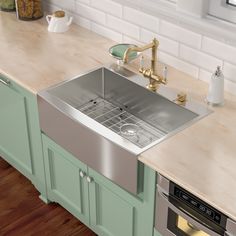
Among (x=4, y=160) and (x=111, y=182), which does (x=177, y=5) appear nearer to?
(x=111, y=182)

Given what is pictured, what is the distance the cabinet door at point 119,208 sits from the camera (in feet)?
8.07

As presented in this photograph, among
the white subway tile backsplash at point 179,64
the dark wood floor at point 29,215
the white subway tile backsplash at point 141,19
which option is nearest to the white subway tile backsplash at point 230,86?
the white subway tile backsplash at point 179,64

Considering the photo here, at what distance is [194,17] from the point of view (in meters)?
2.76

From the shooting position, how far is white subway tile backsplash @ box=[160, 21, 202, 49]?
2785 millimetres

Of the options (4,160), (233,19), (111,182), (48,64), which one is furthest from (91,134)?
(4,160)

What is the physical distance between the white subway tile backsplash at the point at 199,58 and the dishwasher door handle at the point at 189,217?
2.58ft

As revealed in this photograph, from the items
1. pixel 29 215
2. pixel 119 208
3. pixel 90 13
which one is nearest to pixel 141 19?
pixel 90 13

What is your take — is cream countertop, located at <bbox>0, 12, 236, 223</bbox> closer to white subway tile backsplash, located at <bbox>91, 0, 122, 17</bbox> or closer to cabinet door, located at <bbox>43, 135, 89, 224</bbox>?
white subway tile backsplash, located at <bbox>91, 0, 122, 17</bbox>

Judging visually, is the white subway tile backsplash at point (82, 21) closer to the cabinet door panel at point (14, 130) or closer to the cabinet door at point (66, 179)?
the cabinet door panel at point (14, 130)

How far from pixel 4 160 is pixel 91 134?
1391 millimetres

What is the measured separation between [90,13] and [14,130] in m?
0.86

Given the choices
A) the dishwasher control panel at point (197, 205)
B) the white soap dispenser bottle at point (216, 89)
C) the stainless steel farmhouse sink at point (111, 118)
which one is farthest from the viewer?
the white soap dispenser bottle at point (216, 89)

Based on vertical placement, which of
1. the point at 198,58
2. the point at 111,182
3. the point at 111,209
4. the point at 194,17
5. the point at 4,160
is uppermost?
the point at 194,17

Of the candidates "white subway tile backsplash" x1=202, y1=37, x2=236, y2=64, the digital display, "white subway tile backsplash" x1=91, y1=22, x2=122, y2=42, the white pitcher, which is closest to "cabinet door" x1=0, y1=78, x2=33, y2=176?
the white pitcher
